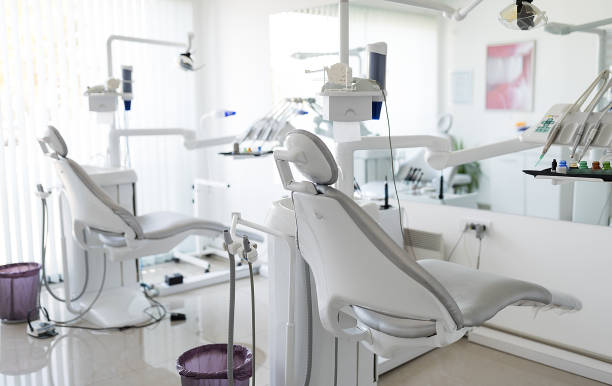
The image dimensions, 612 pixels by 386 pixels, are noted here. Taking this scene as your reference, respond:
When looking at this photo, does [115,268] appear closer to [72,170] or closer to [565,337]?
[72,170]

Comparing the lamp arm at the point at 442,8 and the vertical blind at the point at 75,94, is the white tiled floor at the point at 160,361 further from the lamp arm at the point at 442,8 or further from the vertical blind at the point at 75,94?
the lamp arm at the point at 442,8

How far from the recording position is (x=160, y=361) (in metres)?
3.10

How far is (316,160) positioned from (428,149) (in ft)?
2.96

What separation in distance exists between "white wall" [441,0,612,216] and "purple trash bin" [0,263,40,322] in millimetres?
2655

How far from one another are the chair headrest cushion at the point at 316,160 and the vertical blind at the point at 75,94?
319 cm

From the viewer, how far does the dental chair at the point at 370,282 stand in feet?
5.03

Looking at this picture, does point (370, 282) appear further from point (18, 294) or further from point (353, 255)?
point (18, 294)

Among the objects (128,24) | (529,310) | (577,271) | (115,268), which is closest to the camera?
(577,271)

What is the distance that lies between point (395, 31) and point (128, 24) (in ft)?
7.43

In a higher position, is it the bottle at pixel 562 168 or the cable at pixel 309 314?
the bottle at pixel 562 168

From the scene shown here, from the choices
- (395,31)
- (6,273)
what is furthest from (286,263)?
(6,273)

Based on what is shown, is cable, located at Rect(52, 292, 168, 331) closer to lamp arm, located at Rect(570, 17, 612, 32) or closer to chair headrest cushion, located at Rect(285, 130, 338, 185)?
chair headrest cushion, located at Rect(285, 130, 338, 185)

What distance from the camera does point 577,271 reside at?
3.00 metres

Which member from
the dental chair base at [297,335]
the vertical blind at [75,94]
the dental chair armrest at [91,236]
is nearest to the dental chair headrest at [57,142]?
the dental chair armrest at [91,236]
